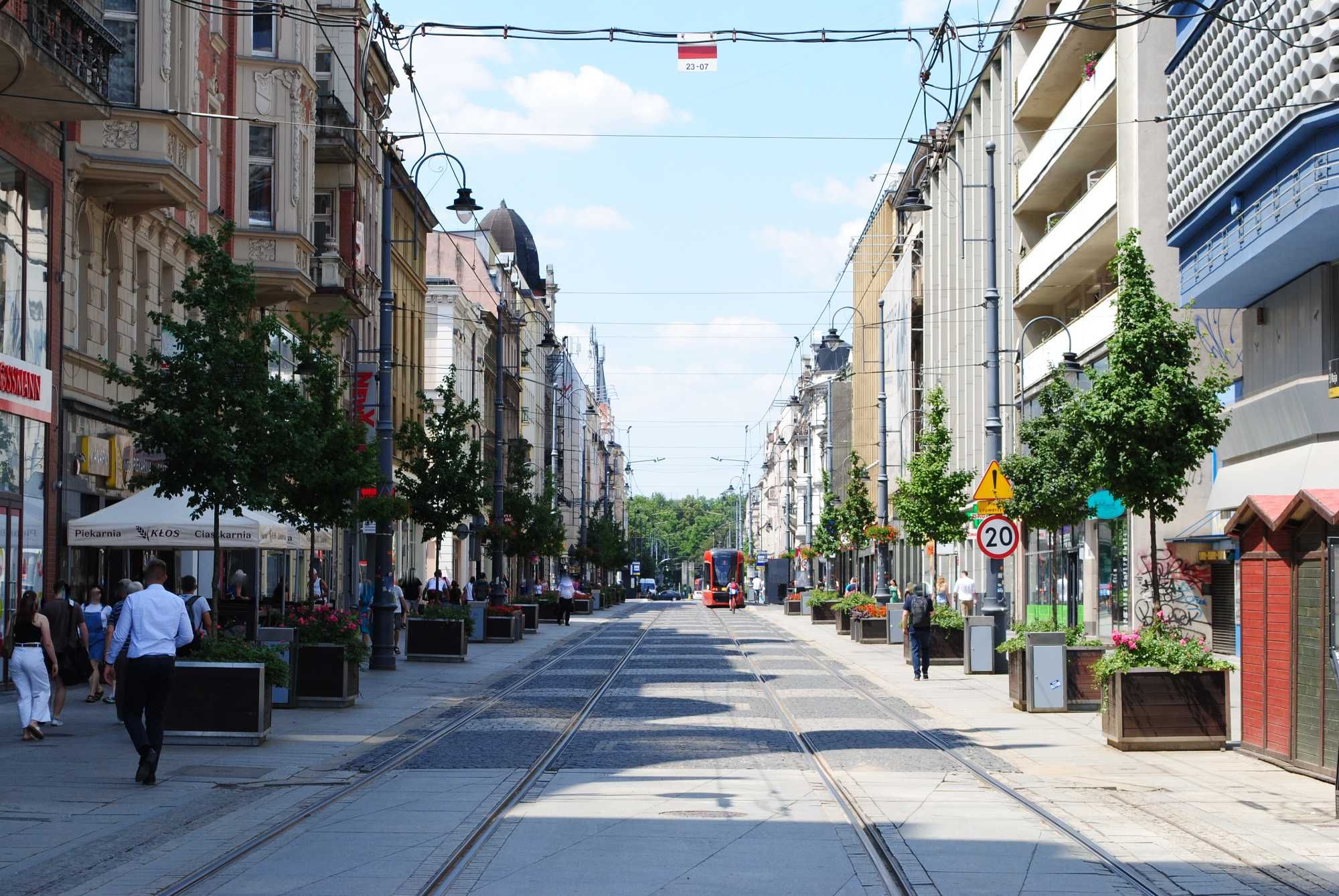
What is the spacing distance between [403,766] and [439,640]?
17.9 m

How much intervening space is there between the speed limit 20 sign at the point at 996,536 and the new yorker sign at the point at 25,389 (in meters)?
13.5

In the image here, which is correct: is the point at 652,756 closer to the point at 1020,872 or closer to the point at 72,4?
the point at 1020,872

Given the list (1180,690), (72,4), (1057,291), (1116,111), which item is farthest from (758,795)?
(1057,291)

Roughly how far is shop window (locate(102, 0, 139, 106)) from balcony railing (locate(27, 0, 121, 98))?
2075 mm

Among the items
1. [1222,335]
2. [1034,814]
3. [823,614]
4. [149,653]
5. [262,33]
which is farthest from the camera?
[823,614]

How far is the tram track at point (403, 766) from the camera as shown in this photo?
9531mm

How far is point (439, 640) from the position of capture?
33000 mm

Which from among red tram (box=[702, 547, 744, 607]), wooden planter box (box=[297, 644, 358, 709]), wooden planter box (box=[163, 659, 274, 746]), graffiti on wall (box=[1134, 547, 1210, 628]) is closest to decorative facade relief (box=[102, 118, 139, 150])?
wooden planter box (box=[297, 644, 358, 709])

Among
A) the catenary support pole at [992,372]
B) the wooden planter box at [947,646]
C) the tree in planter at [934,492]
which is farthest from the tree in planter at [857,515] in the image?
the catenary support pole at [992,372]

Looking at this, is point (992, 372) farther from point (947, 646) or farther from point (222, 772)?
point (222, 772)

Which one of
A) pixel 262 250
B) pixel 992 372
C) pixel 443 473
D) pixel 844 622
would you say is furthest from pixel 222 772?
pixel 844 622

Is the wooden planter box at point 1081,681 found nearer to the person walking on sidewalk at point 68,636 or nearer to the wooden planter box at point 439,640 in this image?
the person walking on sidewalk at point 68,636

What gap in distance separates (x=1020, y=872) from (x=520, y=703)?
13.9m

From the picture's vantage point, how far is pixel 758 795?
13.1 meters
